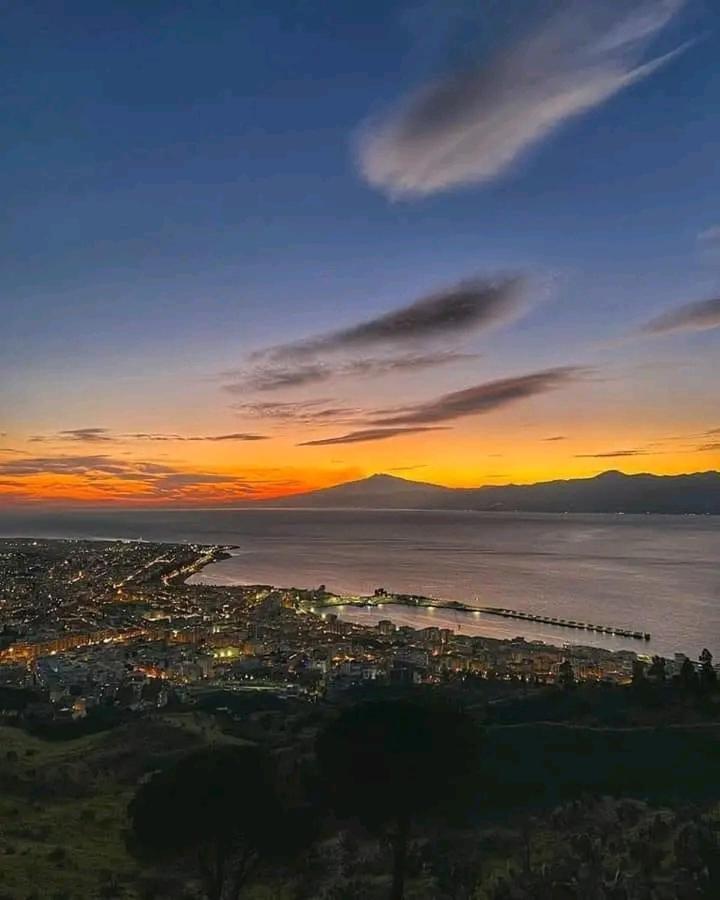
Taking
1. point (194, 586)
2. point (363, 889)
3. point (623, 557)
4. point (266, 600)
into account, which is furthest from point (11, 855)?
point (623, 557)

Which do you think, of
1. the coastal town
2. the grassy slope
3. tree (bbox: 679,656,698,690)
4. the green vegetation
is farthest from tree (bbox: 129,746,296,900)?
the coastal town

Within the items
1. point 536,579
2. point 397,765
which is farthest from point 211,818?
point 536,579

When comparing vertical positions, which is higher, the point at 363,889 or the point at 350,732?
the point at 350,732

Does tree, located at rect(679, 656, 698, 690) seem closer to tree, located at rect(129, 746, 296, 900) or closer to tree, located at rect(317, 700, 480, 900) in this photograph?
tree, located at rect(317, 700, 480, 900)

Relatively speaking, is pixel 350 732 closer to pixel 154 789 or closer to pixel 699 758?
pixel 154 789

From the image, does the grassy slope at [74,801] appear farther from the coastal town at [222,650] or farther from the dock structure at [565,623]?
the dock structure at [565,623]

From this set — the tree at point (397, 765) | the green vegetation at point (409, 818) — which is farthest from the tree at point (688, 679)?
the tree at point (397, 765)

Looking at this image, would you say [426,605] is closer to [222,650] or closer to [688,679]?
[222,650]
